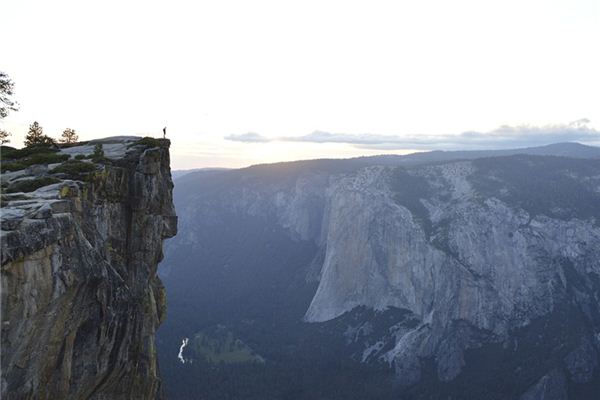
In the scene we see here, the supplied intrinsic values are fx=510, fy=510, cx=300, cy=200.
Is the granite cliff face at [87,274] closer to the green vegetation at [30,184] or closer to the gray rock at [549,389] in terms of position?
the green vegetation at [30,184]

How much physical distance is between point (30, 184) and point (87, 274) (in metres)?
7.06

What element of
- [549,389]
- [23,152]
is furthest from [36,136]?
[549,389]

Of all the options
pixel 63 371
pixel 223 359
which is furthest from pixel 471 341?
pixel 63 371

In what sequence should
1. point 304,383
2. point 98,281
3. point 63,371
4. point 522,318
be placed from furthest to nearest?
point 522,318 < point 304,383 < point 98,281 < point 63,371

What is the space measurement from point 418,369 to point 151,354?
16198 centimetres

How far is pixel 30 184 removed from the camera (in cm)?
2845

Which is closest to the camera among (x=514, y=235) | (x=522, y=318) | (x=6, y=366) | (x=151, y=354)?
(x=6, y=366)

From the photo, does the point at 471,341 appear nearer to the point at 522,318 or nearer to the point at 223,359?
the point at 522,318

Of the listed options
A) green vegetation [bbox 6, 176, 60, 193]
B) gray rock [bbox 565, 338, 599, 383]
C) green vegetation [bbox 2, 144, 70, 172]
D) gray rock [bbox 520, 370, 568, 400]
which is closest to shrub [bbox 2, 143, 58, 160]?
green vegetation [bbox 2, 144, 70, 172]

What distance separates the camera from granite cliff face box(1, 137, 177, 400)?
69.6 ft

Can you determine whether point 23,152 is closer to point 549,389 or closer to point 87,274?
point 87,274

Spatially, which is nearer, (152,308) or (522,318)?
(152,308)

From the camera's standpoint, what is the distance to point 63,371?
24719mm

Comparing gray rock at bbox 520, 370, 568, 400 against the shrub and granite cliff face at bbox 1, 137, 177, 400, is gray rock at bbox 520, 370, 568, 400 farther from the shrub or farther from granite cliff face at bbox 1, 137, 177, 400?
the shrub
